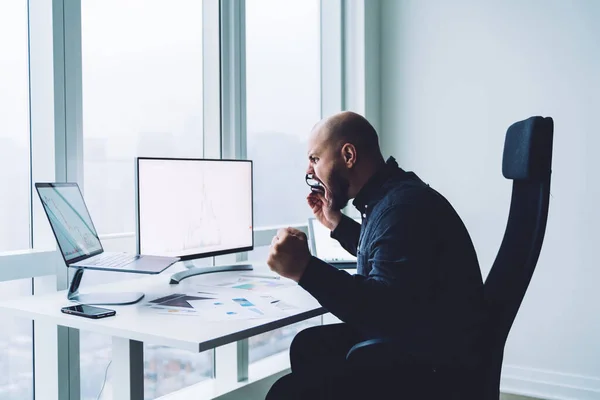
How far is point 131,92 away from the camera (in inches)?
93.4

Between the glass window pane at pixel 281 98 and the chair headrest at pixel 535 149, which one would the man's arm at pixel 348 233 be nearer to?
the chair headrest at pixel 535 149

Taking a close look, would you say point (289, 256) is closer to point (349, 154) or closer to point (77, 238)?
point (349, 154)

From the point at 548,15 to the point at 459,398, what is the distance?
2.46 m

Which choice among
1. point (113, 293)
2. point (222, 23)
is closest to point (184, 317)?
point (113, 293)

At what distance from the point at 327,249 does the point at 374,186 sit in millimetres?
1017

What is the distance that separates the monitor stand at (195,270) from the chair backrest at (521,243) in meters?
1.13

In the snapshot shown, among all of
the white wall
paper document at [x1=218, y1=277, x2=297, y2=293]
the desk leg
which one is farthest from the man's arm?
the white wall

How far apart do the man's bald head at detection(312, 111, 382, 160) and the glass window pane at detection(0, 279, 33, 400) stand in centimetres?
119

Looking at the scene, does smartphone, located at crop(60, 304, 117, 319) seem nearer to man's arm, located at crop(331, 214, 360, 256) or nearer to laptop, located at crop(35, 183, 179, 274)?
laptop, located at crop(35, 183, 179, 274)

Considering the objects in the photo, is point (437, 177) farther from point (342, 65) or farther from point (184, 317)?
point (184, 317)

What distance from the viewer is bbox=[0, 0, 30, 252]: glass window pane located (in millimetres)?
1926

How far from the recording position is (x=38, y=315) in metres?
1.56

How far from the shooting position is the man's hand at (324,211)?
2.00 meters

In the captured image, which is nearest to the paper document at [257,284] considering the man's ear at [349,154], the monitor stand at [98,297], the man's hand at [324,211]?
the man's hand at [324,211]
